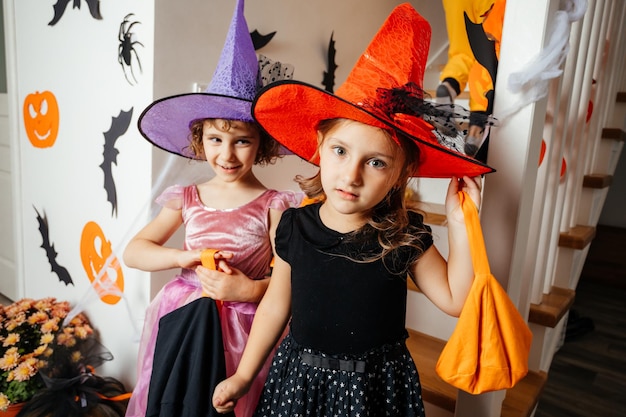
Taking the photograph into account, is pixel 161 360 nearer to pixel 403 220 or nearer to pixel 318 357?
pixel 318 357

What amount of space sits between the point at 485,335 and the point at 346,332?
0.23 m

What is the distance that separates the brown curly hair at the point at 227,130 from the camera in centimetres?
87

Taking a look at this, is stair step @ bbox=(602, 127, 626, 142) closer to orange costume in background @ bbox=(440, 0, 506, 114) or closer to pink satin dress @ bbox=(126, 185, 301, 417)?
orange costume in background @ bbox=(440, 0, 506, 114)

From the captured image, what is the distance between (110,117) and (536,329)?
1459mm

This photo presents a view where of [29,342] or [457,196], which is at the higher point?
[457,196]

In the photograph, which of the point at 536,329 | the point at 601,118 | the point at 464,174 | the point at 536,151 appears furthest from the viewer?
the point at 601,118

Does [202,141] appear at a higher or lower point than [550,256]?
higher

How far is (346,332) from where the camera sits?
786mm

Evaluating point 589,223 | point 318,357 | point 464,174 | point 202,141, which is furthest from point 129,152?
point 589,223

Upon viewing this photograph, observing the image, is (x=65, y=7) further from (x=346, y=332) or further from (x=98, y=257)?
(x=346, y=332)

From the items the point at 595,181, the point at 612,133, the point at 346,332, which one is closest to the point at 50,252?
the point at 346,332

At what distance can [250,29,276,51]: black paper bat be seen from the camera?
1.45m

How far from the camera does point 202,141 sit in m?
0.95

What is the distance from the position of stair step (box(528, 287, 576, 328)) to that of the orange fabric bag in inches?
21.3
